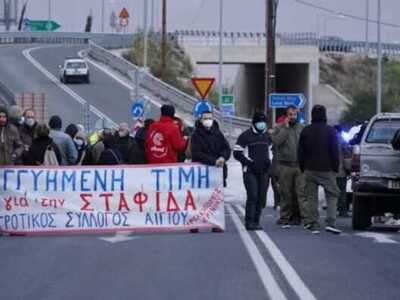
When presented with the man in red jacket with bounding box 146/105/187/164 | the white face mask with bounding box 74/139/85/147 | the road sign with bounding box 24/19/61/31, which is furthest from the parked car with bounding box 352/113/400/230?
the road sign with bounding box 24/19/61/31

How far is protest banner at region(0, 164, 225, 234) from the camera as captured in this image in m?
18.1

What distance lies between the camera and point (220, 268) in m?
13.9

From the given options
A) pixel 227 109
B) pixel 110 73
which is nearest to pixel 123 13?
pixel 110 73

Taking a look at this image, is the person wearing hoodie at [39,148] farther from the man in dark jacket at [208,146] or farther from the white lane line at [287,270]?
the white lane line at [287,270]

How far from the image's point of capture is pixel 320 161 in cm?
1862

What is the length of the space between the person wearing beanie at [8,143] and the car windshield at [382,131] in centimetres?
560

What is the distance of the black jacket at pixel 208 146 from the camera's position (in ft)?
59.1

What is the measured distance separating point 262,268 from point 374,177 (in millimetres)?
5512

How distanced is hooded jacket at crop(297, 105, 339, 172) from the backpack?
12.4 feet

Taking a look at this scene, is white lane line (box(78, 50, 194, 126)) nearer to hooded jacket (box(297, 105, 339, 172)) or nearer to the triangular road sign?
the triangular road sign

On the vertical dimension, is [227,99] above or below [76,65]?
below

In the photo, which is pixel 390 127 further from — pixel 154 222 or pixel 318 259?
pixel 318 259

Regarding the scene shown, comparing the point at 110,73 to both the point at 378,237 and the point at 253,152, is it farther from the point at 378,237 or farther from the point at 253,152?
the point at 378,237

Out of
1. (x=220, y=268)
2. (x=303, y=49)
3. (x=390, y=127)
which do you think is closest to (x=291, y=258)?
(x=220, y=268)
